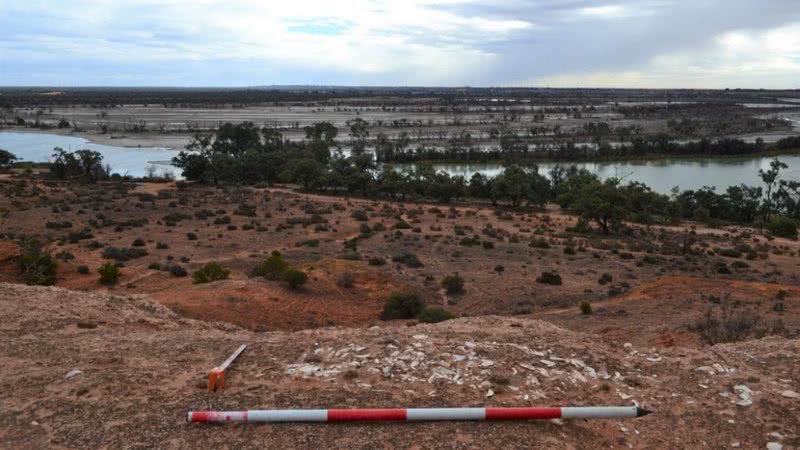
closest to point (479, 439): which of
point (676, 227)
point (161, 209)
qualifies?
point (161, 209)

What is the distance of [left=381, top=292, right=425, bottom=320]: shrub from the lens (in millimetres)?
17438

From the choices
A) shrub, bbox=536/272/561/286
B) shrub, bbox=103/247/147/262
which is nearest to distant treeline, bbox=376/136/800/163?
shrub, bbox=103/247/147/262

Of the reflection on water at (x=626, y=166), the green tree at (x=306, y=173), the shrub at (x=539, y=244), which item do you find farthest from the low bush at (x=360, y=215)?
the reflection on water at (x=626, y=166)

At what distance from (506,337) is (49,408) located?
5.65m

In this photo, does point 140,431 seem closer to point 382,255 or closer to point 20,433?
point 20,433

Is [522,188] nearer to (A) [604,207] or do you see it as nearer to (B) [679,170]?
(A) [604,207]

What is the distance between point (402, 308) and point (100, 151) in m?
73.6

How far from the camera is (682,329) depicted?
1311 cm

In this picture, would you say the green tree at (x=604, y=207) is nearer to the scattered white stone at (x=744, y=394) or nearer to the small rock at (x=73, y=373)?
the scattered white stone at (x=744, y=394)

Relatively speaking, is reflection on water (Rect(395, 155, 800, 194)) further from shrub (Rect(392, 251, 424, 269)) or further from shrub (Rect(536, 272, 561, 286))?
shrub (Rect(536, 272, 561, 286))

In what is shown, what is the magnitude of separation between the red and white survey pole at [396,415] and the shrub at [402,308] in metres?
11.1

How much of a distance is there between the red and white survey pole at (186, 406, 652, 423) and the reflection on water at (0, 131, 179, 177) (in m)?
63.4

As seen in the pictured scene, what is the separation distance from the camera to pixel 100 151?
261 ft

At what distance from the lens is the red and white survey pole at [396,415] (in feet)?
20.5
